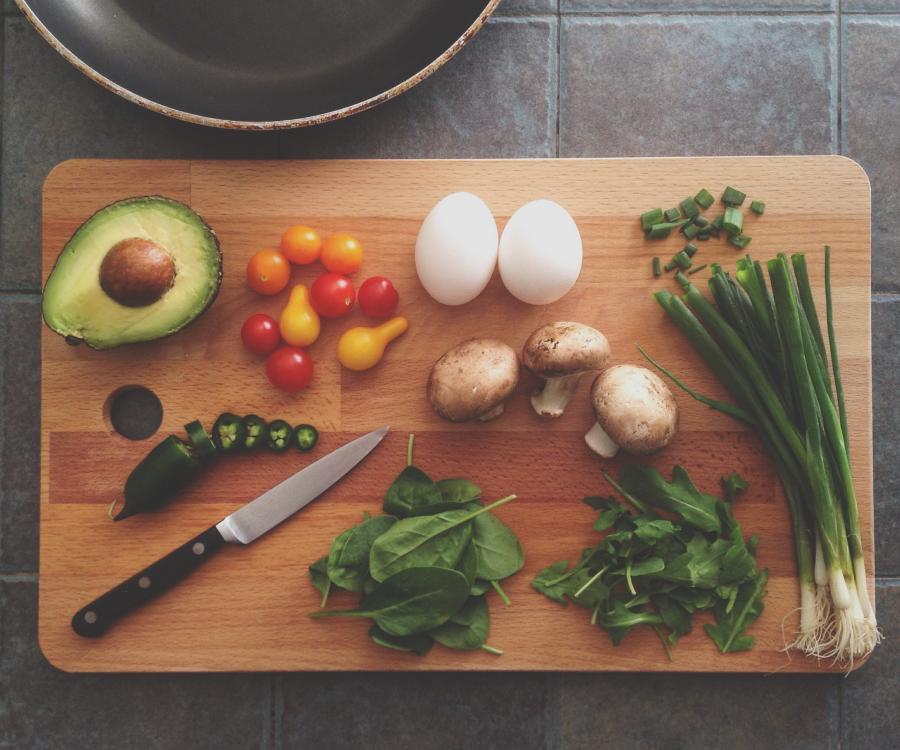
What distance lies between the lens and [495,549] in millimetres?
1088

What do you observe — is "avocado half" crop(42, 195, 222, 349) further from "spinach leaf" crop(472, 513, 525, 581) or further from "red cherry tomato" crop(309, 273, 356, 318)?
"spinach leaf" crop(472, 513, 525, 581)

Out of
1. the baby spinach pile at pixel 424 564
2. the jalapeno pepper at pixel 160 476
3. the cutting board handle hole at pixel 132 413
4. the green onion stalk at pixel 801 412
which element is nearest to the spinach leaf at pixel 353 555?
the baby spinach pile at pixel 424 564

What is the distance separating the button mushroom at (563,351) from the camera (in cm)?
103

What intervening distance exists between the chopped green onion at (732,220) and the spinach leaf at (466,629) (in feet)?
2.10

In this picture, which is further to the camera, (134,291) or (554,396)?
(554,396)

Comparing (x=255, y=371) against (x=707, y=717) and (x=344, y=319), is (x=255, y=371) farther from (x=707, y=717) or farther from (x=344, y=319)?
(x=707, y=717)

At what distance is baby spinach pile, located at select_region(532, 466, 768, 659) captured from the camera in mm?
1062

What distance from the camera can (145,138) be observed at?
117 cm

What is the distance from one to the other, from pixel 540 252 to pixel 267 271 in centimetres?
38

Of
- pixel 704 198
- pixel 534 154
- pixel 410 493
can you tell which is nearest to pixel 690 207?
pixel 704 198

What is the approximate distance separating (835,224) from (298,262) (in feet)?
2.56

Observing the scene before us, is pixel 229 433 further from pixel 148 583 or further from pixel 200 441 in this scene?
pixel 148 583

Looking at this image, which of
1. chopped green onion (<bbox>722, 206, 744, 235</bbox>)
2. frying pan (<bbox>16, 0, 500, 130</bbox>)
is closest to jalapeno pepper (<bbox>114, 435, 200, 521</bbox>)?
frying pan (<bbox>16, 0, 500, 130</bbox>)

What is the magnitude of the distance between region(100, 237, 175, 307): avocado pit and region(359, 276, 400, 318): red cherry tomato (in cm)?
→ 26
